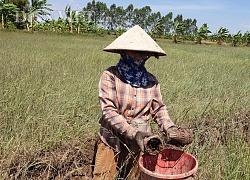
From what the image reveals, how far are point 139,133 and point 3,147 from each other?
1103mm

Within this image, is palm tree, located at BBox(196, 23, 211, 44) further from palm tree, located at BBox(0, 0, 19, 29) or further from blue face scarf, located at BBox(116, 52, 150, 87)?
blue face scarf, located at BBox(116, 52, 150, 87)

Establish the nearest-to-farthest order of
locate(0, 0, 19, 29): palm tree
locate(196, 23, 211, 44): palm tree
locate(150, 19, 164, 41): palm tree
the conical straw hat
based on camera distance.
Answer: the conical straw hat → locate(0, 0, 19, 29): palm tree → locate(196, 23, 211, 44): palm tree → locate(150, 19, 164, 41): palm tree

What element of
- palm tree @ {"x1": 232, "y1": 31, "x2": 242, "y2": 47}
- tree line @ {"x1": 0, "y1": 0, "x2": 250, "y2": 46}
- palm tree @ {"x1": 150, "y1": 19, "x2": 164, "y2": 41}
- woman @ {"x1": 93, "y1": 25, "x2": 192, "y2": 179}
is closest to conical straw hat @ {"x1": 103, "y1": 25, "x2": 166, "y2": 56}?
woman @ {"x1": 93, "y1": 25, "x2": 192, "y2": 179}

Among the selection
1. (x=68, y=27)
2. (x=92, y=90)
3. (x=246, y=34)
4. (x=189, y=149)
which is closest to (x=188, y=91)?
(x=92, y=90)

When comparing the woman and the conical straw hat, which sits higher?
the conical straw hat

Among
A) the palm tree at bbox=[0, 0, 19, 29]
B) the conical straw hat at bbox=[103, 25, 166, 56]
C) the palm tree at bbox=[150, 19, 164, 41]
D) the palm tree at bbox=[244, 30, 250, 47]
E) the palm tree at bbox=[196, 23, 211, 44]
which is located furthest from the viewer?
the palm tree at bbox=[244, 30, 250, 47]

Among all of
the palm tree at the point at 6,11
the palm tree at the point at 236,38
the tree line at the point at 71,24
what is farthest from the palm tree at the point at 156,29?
the palm tree at the point at 6,11

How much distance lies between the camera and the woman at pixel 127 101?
182cm

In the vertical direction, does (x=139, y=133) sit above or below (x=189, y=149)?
above

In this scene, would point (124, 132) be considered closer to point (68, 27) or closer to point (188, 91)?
point (188, 91)

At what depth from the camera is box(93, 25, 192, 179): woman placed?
1821 mm

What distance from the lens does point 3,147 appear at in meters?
2.09

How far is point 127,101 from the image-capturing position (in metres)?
1.91

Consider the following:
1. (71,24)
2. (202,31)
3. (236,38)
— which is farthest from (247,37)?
(71,24)
